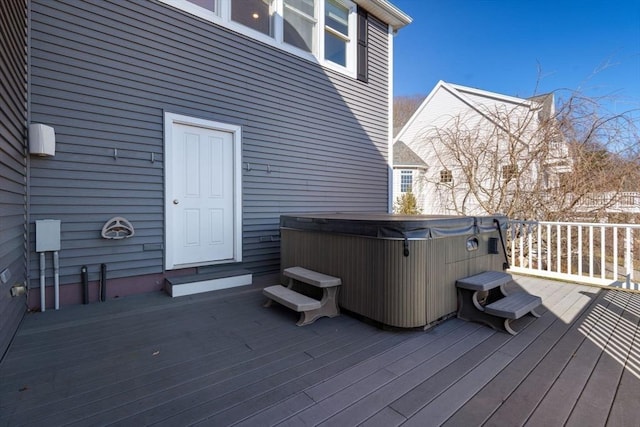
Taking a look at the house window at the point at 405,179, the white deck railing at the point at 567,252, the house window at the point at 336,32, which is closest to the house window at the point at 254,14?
the house window at the point at 336,32

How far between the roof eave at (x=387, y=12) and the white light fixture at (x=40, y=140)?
17.3ft

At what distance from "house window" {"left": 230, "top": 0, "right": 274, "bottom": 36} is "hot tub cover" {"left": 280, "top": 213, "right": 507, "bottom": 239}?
3.10 metres

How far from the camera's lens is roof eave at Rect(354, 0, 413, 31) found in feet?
18.3

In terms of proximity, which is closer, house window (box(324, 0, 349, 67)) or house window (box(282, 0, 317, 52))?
house window (box(282, 0, 317, 52))

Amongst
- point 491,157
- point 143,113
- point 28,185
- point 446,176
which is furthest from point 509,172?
point 28,185

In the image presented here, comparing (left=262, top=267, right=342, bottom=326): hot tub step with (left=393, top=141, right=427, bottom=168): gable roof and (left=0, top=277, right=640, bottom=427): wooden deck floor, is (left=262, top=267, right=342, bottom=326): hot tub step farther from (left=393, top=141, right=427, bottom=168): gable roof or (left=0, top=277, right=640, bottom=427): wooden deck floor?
(left=393, top=141, right=427, bottom=168): gable roof

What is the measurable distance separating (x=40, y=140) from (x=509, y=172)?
7.96 metres

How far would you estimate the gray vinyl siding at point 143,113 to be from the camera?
118 inches

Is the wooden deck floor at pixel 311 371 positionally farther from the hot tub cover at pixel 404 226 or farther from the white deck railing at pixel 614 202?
the white deck railing at pixel 614 202

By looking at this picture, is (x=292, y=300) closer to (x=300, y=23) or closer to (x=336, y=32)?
(x=300, y=23)

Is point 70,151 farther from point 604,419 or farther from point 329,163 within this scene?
point 604,419

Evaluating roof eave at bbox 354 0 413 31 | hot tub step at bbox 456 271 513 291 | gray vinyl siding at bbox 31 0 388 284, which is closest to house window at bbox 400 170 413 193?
roof eave at bbox 354 0 413 31

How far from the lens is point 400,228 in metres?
2.39

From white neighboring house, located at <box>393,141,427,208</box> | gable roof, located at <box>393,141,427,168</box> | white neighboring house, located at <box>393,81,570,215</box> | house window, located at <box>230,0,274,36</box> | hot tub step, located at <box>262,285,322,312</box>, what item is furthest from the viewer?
gable roof, located at <box>393,141,427,168</box>
